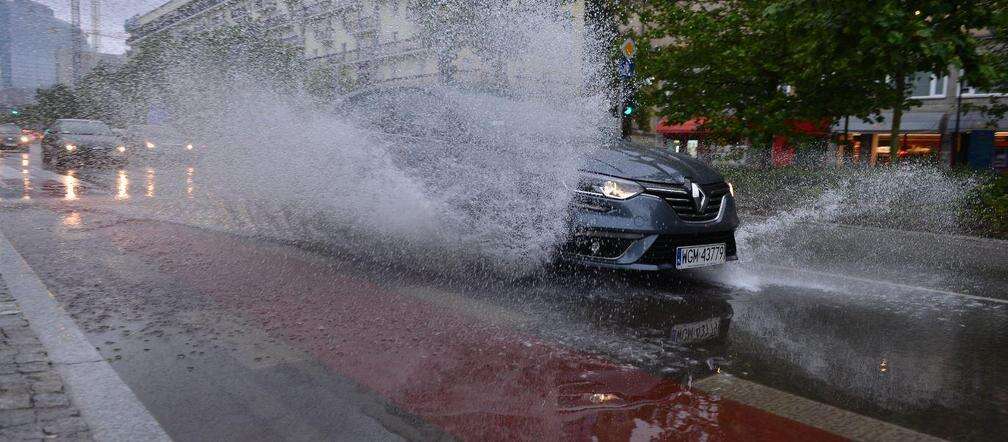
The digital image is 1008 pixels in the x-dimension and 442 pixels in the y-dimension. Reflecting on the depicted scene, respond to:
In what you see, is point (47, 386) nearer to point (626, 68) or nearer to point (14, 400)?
point (14, 400)

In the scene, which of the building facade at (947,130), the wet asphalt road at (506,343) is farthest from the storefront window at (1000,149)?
the wet asphalt road at (506,343)

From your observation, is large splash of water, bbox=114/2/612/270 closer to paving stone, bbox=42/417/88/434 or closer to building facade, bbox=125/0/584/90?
paving stone, bbox=42/417/88/434

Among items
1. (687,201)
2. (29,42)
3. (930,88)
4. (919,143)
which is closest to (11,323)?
(687,201)

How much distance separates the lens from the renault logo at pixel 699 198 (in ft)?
17.6

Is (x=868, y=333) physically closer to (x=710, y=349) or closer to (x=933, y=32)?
(x=710, y=349)

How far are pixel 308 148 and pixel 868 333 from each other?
5526 millimetres

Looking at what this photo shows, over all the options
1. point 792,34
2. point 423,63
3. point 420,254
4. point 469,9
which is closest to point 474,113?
point 420,254

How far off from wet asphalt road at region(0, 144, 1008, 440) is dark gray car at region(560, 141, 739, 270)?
321 millimetres

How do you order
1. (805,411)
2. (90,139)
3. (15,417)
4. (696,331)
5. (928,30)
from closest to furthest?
1. (15,417)
2. (805,411)
3. (696,331)
4. (928,30)
5. (90,139)

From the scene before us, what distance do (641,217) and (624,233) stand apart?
0.17 meters

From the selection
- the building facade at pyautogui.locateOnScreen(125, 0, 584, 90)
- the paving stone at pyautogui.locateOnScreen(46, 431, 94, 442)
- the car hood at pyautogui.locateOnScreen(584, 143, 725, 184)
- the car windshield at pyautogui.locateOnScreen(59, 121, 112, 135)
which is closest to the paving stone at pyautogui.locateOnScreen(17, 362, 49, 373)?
the paving stone at pyautogui.locateOnScreen(46, 431, 94, 442)

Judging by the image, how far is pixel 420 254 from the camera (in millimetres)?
6301

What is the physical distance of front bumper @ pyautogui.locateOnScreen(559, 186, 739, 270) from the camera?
5.03 metres

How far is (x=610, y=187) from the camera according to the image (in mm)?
5113
